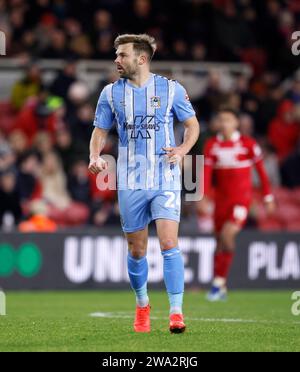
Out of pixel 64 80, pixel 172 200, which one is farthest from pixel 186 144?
pixel 64 80

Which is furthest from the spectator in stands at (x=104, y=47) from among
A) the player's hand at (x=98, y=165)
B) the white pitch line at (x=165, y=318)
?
the player's hand at (x=98, y=165)

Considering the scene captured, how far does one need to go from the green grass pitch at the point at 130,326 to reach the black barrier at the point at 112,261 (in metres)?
1.50

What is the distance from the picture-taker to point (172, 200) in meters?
9.00

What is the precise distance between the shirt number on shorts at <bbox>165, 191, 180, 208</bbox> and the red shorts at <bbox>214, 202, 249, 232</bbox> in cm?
609

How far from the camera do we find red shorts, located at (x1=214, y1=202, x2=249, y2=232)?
49.5 feet

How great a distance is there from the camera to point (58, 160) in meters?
18.7

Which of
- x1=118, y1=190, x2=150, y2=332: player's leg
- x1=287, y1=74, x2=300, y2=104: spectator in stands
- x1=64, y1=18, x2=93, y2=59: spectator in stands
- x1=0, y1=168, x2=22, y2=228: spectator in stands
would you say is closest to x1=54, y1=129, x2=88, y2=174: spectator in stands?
x1=0, y1=168, x2=22, y2=228: spectator in stands

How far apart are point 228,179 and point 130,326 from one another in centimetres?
→ 582

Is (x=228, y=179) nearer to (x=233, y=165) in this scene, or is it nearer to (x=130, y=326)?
(x=233, y=165)

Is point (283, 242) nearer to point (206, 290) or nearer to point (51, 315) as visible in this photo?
point (206, 290)

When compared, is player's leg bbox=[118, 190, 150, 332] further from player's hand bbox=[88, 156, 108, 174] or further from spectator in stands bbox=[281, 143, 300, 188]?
spectator in stands bbox=[281, 143, 300, 188]

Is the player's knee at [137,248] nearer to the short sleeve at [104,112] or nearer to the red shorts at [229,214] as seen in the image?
the short sleeve at [104,112]

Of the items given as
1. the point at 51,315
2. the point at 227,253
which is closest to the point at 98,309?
the point at 51,315

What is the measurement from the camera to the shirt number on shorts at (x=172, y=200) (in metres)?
8.98
